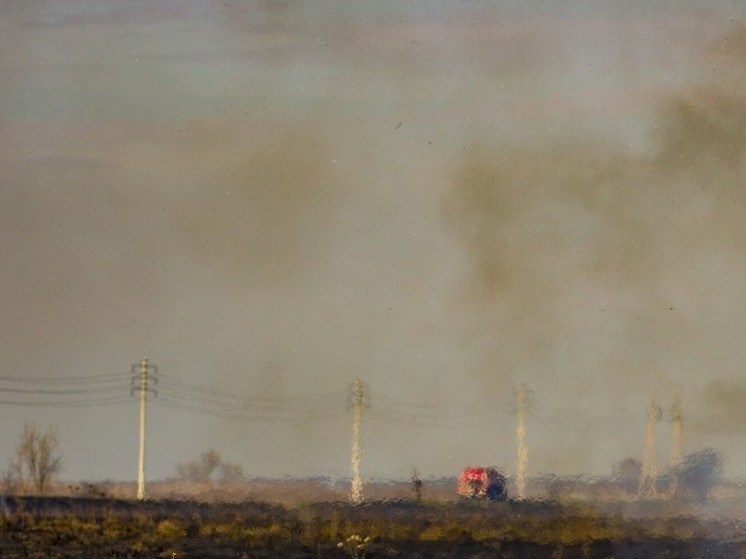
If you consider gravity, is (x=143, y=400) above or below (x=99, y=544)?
above

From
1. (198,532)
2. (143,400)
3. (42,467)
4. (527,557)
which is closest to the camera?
(527,557)

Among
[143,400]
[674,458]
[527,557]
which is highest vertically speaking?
[143,400]

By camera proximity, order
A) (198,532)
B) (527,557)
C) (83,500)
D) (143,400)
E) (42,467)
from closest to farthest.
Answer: (527,557)
(198,532)
(83,500)
(143,400)
(42,467)

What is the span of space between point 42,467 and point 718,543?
42949 millimetres

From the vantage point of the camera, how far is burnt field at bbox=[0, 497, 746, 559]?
40.2 meters

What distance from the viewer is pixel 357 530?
4550cm

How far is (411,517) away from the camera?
5084 centimetres

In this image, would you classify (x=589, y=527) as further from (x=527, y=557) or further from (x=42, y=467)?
(x=42, y=467)

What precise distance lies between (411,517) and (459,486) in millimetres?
16762

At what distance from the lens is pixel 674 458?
1975 inches

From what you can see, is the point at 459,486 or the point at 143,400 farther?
the point at 143,400

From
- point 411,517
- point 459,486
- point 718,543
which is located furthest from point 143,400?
point 718,543

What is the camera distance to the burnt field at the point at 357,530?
40.2m

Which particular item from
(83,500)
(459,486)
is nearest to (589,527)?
(83,500)
